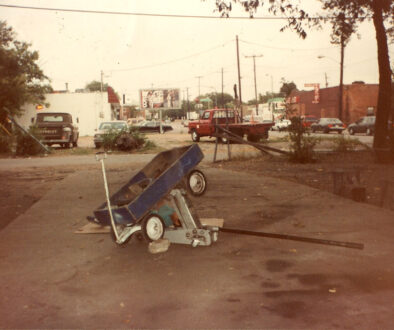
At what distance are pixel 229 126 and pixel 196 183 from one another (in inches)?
841

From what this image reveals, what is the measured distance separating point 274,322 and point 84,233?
Answer: 13.9ft

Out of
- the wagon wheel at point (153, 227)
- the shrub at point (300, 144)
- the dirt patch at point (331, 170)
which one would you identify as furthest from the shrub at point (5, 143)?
the wagon wheel at point (153, 227)

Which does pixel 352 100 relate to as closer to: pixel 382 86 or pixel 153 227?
pixel 382 86

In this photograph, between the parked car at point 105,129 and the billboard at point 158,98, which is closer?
the parked car at point 105,129

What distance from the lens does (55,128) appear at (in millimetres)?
27125

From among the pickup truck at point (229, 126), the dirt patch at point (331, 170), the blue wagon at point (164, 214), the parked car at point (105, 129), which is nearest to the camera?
the blue wagon at point (164, 214)

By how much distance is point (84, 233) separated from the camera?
7.62m

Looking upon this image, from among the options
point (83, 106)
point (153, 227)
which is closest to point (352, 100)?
point (83, 106)

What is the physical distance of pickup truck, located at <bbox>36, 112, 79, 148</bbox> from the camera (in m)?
27.0

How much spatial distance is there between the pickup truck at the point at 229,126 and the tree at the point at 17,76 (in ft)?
58.1

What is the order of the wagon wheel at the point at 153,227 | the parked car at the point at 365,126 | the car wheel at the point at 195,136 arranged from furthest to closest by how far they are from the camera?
1. the parked car at the point at 365,126
2. the car wheel at the point at 195,136
3. the wagon wheel at the point at 153,227

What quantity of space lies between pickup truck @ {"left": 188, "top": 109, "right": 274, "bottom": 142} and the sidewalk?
20242 mm

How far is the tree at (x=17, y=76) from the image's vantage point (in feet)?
141

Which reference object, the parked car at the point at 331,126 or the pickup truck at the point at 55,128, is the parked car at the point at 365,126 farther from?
the pickup truck at the point at 55,128
